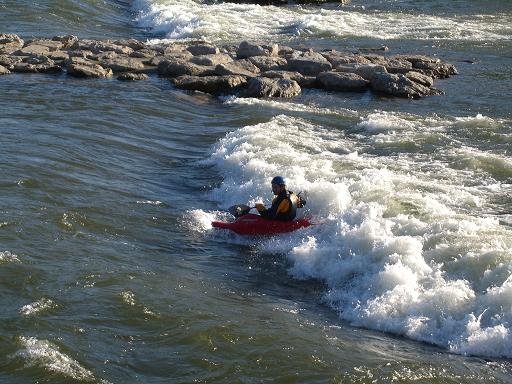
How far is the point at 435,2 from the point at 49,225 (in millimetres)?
29111

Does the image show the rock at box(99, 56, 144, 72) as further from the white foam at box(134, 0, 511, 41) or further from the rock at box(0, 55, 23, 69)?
the white foam at box(134, 0, 511, 41)

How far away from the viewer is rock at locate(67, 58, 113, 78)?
70.5 feet

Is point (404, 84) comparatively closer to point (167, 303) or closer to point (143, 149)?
point (143, 149)

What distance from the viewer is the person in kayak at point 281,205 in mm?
12164

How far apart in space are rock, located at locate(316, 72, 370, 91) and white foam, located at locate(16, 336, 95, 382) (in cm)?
1465

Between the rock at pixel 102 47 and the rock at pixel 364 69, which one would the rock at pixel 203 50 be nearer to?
the rock at pixel 102 47

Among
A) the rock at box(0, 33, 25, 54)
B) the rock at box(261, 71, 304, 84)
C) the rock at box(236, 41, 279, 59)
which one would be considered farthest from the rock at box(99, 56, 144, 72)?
the rock at box(261, 71, 304, 84)

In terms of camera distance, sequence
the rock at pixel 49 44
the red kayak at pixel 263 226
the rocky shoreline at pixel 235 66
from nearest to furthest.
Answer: the red kayak at pixel 263 226
the rocky shoreline at pixel 235 66
the rock at pixel 49 44

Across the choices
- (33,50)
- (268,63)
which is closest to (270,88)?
(268,63)

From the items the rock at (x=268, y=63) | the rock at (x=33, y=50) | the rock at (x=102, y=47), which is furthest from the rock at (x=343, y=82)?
the rock at (x=33, y=50)

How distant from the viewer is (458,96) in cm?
2108

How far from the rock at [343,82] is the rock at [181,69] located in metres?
3.03

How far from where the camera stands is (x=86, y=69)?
21578 millimetres

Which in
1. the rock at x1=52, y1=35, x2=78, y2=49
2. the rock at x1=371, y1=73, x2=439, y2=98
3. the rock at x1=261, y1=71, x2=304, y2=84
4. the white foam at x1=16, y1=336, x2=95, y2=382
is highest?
the rock at x1=371, y1=73, x2=439, y2=98
